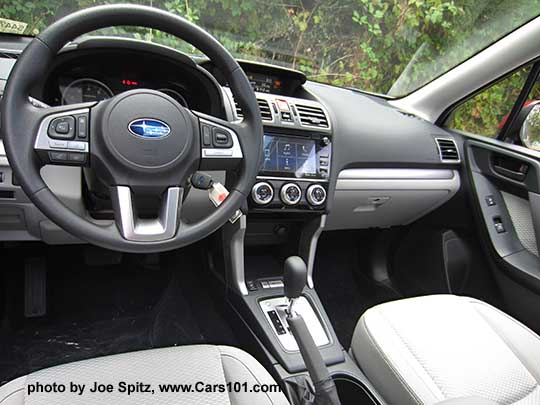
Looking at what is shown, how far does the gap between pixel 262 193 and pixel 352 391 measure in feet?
2.02

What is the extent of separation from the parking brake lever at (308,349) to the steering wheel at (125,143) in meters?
0.22

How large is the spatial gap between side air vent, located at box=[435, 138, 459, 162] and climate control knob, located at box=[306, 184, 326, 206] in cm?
66

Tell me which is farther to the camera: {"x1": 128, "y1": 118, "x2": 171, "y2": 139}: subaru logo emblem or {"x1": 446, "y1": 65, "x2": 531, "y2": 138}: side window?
{"x1": 446, "y1": 65, "x2": 531, "y2": 138}: side window

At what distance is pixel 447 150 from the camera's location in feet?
5.95

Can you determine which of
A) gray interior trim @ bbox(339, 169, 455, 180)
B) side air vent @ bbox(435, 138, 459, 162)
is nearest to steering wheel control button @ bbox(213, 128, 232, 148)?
gray interior trim @ bbox(339, 169, 455, 180)

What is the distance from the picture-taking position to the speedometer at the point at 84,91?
1148 mm

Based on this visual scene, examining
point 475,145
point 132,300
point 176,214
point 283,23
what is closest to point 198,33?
point 176,214

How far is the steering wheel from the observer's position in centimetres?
79

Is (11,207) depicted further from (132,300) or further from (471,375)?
(471,375)

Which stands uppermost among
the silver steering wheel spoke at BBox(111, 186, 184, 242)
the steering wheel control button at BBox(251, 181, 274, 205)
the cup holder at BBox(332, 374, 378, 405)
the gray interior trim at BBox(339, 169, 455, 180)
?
the silver steering wheel spoke at BBox(111, 186, 184, 242)

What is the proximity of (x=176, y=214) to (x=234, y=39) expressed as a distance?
0.84 meters

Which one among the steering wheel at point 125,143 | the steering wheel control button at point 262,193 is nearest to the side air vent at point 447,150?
the steering wheel control button at point 262,193

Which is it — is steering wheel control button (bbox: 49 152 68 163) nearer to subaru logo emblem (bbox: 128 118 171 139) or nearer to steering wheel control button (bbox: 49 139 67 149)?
steering wheel control button (bbox: 49 139 67 149)

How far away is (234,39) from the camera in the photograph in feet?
4.88
